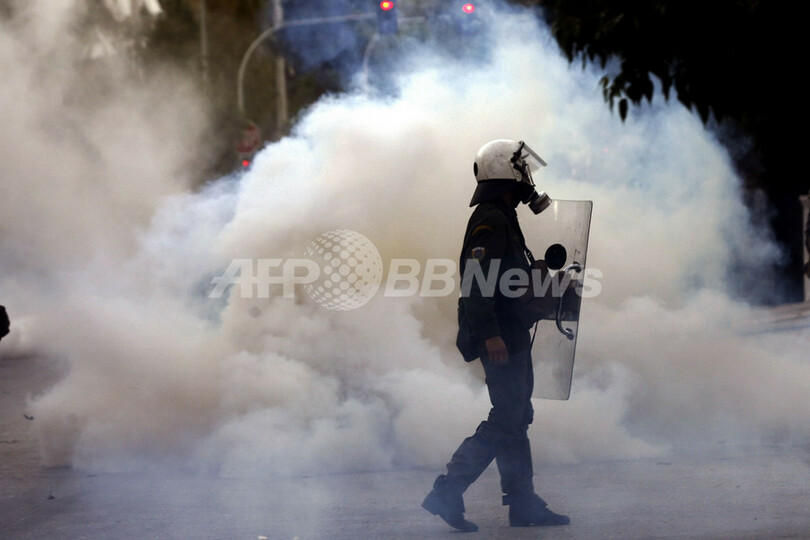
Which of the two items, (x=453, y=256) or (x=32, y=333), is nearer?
(x=453, y=256)

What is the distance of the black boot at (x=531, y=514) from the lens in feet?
16.4

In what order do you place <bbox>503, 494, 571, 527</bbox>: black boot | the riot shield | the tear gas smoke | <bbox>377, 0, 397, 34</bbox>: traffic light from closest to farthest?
<bbox>503, 494, 571, 527</bbox>: black boot
the riot shield
the tear gas smoke
<bbox>377, 0, 397, 34</bbox>: traffic light

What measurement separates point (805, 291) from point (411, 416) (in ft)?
37.8

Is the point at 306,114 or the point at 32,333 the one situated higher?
the point at 306,114

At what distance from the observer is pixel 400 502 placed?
5.50m

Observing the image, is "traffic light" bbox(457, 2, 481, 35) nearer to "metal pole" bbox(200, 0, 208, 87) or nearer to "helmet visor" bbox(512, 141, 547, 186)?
"helmet visor" bbox(512, 141, 547, 186)

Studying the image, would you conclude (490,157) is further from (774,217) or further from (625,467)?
(774,217)

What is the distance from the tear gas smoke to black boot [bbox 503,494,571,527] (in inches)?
52.0

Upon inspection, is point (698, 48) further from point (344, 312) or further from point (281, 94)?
point (281, 94)

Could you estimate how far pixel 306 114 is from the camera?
8.29m

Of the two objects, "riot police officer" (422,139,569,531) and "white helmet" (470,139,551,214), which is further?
"white helmet" (470,139,551,214)

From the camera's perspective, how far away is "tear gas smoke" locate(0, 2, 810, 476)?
6535 millimetres

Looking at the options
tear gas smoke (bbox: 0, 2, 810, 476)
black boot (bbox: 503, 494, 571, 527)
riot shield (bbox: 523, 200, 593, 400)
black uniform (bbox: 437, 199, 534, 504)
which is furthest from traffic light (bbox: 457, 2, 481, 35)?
black boot (bbox: 503, 494, 571, 527)

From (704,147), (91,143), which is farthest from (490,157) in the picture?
(704,147)
